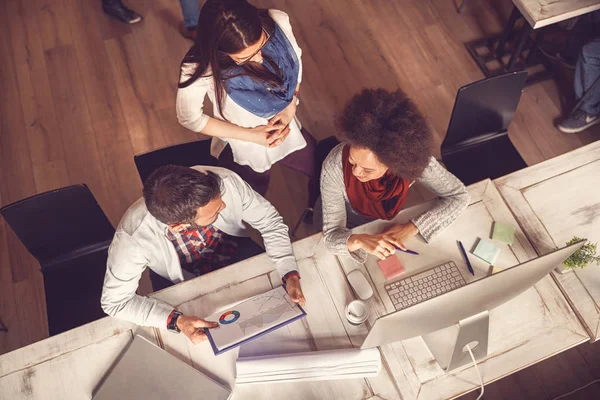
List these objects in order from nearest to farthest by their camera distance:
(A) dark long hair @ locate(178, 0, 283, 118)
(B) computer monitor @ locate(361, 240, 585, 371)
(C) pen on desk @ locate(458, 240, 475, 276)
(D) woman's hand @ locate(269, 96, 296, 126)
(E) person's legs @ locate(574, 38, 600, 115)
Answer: (B) computer monitor @ locate(361, 240, 585, 371) → (A) dark long hair @ locate(178, 0, 283, 118) → (C) pen on desk @ locate(458, 240, 475, 276) → (D) woman's hand @ locate(269, 96, 296, 126) → (E) person's legs @ locate(574, 38, 600, 115)

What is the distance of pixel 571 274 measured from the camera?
1.79m

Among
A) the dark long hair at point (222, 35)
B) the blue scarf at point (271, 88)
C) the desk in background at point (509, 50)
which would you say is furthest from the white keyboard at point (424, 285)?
the desk in background at point (509, 50)

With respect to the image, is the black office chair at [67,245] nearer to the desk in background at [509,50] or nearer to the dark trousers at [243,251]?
the dark trousers at [243,251]

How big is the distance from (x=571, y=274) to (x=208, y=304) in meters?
1.39

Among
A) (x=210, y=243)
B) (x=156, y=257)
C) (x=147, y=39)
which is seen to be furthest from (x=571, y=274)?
(x=147, y=39)

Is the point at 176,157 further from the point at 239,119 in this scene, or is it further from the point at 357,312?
the point at 357,312

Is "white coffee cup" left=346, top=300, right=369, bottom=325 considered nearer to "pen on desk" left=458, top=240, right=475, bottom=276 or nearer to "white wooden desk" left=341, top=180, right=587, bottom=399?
"white wooden desk" left=341, top=180, right=587, bottom=399

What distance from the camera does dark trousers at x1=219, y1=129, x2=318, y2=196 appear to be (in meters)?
2.29

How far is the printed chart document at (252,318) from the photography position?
1.62m

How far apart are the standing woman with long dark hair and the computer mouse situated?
679mm

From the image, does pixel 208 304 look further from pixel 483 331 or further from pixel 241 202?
pixel 483 331

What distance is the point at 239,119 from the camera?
202 centimetres

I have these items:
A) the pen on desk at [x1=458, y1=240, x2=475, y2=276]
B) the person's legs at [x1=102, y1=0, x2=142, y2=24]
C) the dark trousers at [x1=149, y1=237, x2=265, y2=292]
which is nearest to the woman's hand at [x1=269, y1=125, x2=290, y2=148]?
the dark trousers at [x1=149, y1=237, x2=265, y2=292]

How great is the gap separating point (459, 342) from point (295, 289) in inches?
23.5
